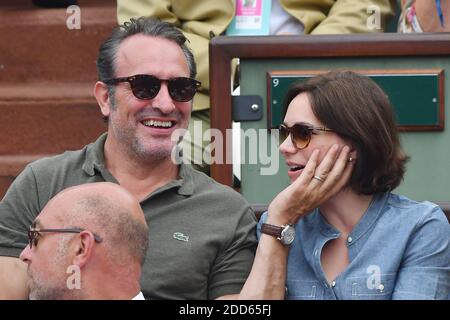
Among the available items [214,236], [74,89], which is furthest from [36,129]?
[214,236]

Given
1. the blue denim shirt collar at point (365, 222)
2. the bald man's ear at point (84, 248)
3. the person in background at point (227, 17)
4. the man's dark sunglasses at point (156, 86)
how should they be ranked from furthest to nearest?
1. the person in background at point (227, 17)
2. the man's dark sunglasses at point (156, 86)
3. the blue denim shirt collar at point (365, 222)
4. the bald man's ear at point (84, 248)

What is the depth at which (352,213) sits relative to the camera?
3.59 metres

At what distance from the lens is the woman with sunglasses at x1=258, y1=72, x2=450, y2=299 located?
3.45 meters

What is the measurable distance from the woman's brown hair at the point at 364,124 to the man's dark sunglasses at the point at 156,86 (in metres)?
0.46

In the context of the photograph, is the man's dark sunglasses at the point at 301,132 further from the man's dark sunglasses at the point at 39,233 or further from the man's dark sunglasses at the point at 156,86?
the man's dark sunglasses at the point at 39,233

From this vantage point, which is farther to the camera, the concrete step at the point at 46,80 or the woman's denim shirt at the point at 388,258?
the concrete step at the point at 46,80

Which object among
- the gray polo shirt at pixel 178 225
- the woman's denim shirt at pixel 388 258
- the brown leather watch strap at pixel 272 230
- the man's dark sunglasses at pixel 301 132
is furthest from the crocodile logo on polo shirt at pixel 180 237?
the man's dark sunglasses at pixel 301 132

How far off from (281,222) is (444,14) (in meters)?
1.14

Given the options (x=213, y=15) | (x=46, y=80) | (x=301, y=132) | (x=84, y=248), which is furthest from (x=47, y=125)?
(x=84, y=248)

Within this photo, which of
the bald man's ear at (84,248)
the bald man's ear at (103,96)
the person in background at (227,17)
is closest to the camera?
the bald man's ear at (84,248)

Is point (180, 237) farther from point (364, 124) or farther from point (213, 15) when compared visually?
point (213, 15)

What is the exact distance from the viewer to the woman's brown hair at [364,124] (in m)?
3.56

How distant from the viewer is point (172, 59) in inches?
153
